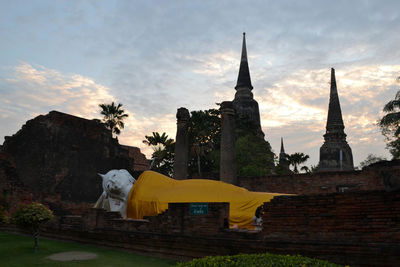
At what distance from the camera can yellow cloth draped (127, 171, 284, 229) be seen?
11172 millimetres

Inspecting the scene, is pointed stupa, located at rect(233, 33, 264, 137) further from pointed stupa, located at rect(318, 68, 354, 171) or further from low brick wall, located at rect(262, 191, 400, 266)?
low brick wall, located at rect(262, 191, 400, 266)

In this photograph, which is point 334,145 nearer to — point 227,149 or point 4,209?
point 227,149

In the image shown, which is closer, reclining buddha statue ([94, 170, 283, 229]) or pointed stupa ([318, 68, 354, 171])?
reclining buddha statue ([94, 170, 283, 229])

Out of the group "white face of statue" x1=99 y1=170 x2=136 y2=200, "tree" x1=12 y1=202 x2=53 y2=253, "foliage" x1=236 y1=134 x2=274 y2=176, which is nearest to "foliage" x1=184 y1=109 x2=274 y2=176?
"foliage" x1=236 y1=134 x2=274 y2=176

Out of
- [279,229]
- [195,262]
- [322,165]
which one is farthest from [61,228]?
[322,165]

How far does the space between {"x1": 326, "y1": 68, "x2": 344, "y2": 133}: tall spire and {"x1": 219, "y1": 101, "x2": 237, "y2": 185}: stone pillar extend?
23.4 m

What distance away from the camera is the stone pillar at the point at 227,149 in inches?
669

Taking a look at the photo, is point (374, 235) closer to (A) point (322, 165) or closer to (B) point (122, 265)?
(B) point (122, 265)

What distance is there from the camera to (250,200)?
37.5ft

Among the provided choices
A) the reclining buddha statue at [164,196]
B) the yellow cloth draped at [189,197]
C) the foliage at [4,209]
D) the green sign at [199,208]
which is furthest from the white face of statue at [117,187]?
the green sign at [199,208]

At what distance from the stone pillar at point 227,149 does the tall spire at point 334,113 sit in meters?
23.4

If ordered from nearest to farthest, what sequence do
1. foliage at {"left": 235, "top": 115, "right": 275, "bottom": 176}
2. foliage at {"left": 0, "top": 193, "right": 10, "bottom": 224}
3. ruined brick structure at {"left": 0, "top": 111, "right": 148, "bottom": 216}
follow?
foliage at {"left": 0, "top": 193, "right": 10, "bottom": 224} < ruined brick structure at {"left": 0, "top": 111, "right": 148, "bottom": 216} < foliage at {"left": 235, "top": 115, "right": 275, "bottom": 176}

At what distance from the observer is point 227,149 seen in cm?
1733

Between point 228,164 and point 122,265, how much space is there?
999 centimetres
